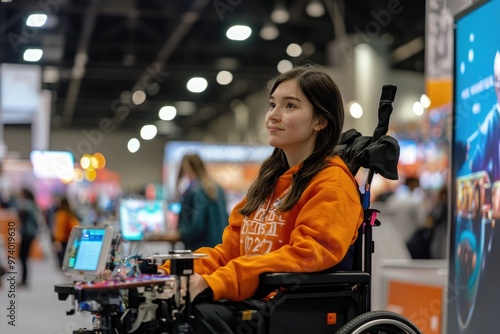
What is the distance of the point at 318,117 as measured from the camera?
275 centimetres

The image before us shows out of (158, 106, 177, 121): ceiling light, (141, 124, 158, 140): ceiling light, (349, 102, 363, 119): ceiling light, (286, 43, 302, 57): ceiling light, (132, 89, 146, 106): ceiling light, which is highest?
(286, 43, 302, 57): ceiling light

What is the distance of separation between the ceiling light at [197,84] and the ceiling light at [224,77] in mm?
419

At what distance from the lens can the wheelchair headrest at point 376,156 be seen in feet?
9.04

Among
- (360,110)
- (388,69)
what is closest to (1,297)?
(360,110)

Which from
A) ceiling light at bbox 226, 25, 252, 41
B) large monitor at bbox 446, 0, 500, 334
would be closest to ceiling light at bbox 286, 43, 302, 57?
ceiling light at bbox 226, 25, 252, 41

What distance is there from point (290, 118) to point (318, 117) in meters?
0.12

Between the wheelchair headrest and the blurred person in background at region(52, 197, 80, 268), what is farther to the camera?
the blurred person in background at region(52, 197, 80, 268)

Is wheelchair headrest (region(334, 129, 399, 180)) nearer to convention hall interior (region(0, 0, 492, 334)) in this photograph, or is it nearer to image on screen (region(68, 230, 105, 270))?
image on screen (region(68, 230, 105, 270))

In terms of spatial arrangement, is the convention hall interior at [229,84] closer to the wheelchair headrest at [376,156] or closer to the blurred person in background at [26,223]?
the blurred person in background at [26,223]

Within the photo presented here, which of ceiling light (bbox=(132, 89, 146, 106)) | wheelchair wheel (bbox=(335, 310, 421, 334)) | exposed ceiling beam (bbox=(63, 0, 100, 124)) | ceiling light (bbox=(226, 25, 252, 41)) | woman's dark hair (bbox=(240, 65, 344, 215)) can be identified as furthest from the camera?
ceiling light (bbox=(132, 89, 146, 106))

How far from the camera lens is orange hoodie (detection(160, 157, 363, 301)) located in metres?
2.43

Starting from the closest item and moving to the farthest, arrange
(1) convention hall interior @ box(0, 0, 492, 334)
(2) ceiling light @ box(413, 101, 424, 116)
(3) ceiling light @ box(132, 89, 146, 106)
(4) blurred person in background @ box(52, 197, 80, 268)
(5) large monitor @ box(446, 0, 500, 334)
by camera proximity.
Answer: (5) large monitor @ box(446, 0, 500, 334) → (1) convention hall interior @ box(0, 0, 492, 334) → (4) blurred person in background @ box(52, 197, 80, 268) → (2) ceiling light @ box(413, 101, 424, 116) → (3) ceiling light @ box(132, 89, 146, 106)

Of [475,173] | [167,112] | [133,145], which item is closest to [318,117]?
[475,173]

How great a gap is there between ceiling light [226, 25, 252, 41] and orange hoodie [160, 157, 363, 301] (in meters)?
11.7
